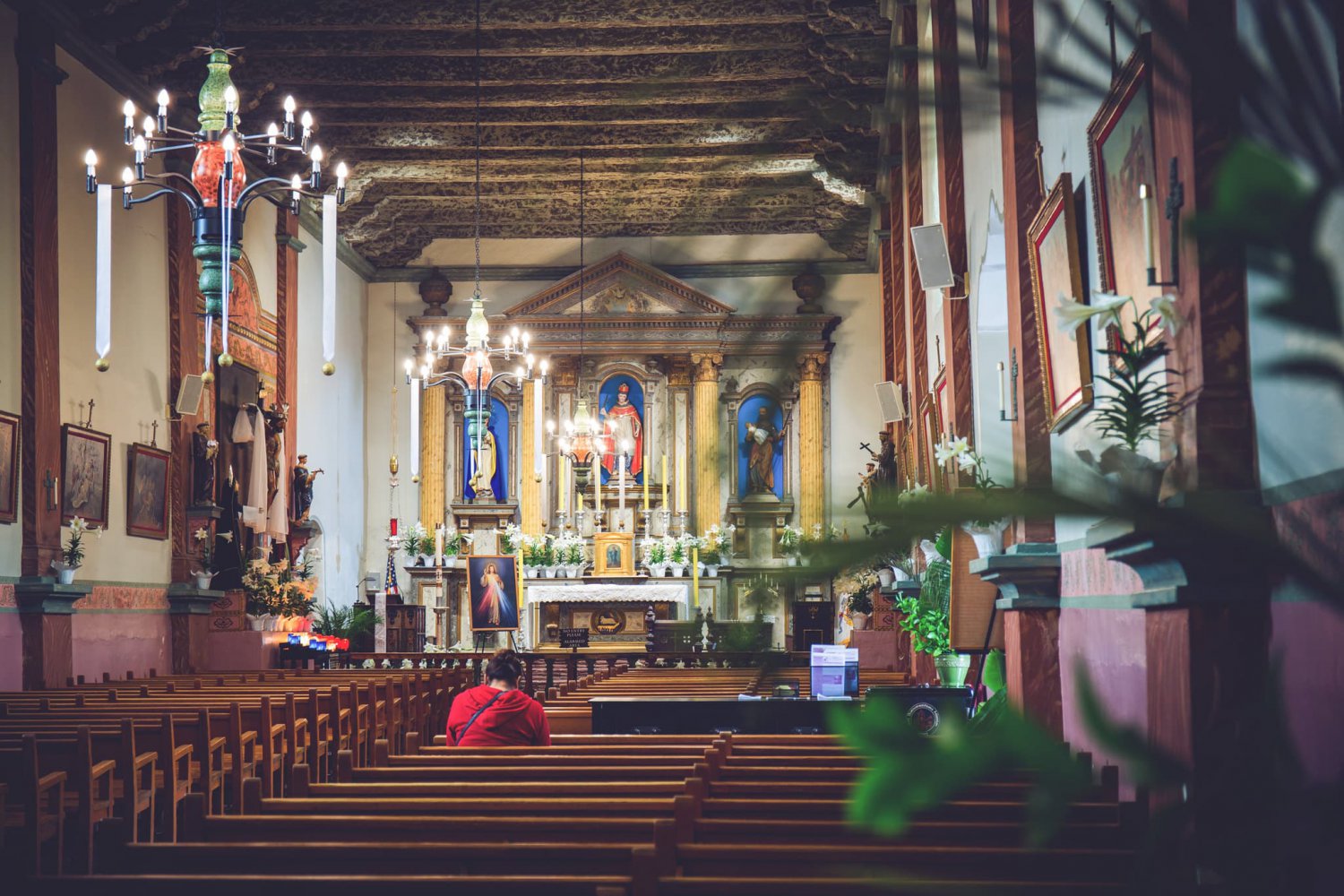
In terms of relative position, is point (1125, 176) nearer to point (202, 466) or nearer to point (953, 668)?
point (953, 668)

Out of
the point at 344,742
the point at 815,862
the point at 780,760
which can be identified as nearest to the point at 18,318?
the point at 344,742

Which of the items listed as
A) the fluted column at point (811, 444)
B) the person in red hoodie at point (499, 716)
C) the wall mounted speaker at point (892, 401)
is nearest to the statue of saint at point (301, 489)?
the fluted column at point (811, 444)

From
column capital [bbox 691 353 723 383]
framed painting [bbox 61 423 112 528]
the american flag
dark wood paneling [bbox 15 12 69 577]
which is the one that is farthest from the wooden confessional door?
dark wood paneling [bbox 15 12 69 577]

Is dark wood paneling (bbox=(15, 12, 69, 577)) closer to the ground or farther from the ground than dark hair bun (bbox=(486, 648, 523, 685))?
farther from the ground

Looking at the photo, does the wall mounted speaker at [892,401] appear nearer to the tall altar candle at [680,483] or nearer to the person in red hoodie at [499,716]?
the tall altar candle at [680,483]

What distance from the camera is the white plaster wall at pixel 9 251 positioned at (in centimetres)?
1112

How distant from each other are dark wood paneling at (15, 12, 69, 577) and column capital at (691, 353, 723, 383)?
36.4 ft

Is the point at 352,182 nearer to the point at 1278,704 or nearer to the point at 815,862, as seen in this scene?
the point at 815,862

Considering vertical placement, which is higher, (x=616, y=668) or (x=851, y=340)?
(x=851, y=340)

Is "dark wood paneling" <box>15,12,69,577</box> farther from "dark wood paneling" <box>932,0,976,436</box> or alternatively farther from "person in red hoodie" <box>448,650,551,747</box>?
"dark wood paneling" <box>932,0,976,436</box>

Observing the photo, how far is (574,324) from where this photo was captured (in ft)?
69.5

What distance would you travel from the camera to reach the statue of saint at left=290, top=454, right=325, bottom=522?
57.7 feet

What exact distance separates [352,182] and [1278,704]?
63.0ft

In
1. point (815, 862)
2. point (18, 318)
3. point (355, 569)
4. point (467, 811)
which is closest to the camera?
point (815, 862)
